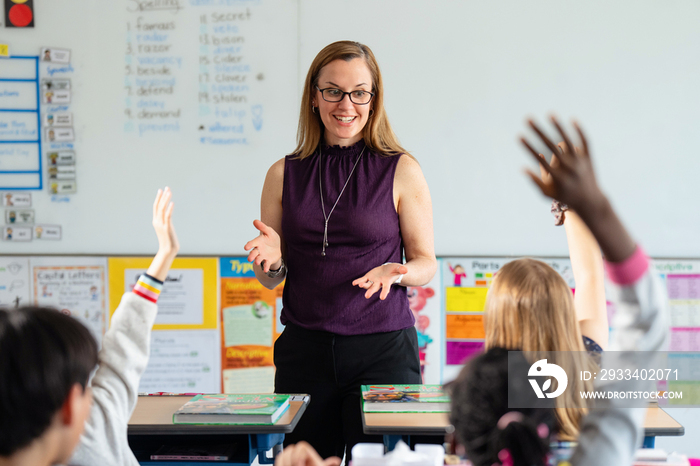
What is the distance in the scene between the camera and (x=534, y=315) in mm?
979

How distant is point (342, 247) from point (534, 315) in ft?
2.54

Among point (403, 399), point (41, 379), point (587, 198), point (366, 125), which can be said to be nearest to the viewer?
point (587, 198)

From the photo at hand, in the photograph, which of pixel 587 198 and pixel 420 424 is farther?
pixel 420 424

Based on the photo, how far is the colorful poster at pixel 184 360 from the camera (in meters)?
2.96

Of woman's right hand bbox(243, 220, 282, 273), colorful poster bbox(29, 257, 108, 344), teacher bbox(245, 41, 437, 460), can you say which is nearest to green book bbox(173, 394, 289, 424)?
teacher bbox(245, 41, 437, 460)

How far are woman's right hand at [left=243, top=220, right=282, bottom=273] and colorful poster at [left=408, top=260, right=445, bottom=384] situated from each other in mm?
1377

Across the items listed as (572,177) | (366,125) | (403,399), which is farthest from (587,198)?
(366,125)

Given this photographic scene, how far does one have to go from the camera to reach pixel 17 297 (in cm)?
297

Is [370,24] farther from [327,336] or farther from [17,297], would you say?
[17,297]

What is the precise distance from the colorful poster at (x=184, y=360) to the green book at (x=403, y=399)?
158cm

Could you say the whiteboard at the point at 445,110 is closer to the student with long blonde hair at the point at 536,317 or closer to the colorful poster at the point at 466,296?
the colorful poster at the point at 466,296

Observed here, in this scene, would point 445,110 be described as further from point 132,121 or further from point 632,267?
point 632,267

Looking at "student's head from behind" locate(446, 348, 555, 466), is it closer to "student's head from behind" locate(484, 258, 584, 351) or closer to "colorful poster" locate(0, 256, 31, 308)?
"student's head from behind" locate(484, 258, 584, 351)

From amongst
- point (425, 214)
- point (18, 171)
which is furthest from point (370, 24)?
point (18, 171)
